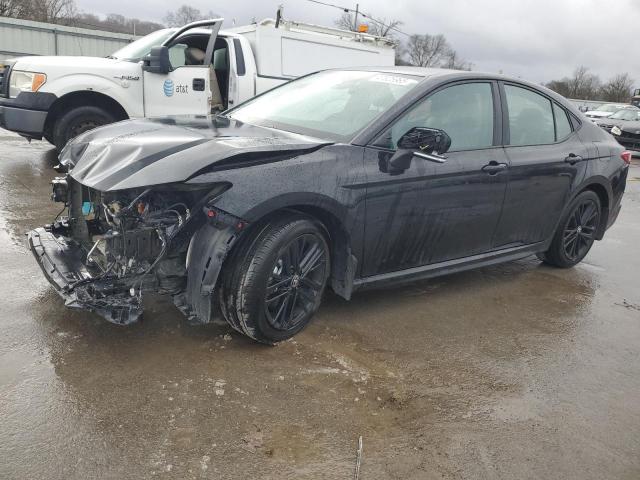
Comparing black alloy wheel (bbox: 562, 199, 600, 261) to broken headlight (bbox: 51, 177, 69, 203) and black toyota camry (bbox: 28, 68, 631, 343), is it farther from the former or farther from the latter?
broken headlight (bbox: 51, 177, 69, 203)

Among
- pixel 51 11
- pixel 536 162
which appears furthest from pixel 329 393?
pixel 51 11

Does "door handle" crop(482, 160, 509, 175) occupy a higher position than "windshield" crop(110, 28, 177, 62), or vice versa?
"windshield" crop(110, 28, 177, 62)

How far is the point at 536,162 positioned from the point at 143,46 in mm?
5856

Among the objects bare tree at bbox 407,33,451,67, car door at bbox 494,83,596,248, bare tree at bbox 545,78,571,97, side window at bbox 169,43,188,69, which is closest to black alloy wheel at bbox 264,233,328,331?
car door at bbox 494,83,596,248

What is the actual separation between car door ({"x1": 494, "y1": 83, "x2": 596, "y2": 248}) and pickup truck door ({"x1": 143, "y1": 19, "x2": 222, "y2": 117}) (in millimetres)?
4506

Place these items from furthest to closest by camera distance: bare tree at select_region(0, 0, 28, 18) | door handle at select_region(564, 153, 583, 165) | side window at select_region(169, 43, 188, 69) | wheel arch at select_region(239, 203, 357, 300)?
bare tree at select_region(0, 0, 28, 18) → side window at select_region(169, 43, 188, 69) → door handle at select_region(564, 153, 583, 165) → wheel arch at select_region(239, 203, 357, 300)

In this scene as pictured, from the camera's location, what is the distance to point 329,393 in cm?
291

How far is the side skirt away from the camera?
3672 millimetres

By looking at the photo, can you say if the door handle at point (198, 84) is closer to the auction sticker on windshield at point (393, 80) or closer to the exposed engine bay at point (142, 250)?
the auction sticker on windshield at point (393, 80)

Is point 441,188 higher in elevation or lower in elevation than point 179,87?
lower

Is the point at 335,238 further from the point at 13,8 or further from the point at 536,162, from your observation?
the point at 13,8

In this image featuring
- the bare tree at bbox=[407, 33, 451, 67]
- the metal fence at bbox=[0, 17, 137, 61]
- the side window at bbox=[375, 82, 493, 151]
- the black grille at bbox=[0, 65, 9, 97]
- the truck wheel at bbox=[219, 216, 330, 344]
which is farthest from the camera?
the bare tree at bbox=[407, 33, 451, 67]

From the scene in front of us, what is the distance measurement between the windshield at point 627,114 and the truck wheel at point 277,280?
18.0 metres

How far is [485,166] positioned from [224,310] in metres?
2.09
